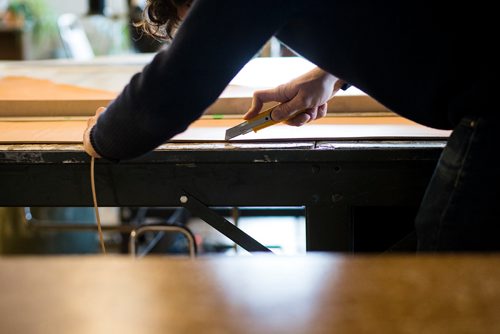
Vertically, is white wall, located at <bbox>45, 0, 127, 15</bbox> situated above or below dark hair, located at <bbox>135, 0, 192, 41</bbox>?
below

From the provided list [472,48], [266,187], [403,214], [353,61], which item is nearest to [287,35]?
[353,61]

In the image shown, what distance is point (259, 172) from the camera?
140 cm

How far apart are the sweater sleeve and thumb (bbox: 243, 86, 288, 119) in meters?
0.31

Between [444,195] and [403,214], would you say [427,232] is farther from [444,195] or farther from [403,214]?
[403,214]

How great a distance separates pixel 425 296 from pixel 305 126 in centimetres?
100

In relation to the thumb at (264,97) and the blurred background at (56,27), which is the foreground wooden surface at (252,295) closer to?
the thumb at (264,97)

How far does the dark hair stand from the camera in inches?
48.7

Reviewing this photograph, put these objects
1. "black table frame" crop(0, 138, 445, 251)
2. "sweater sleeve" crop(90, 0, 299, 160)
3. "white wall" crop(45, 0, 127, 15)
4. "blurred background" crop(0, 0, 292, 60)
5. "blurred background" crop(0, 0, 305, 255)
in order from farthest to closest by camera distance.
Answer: "white wall" crop(45, 0, 127, 15) < "blurred background" crop(0, 0, 292, 60) < "blurred background" crop(0, 0, 305, 255) < "black table frame" crop(0, 138, 445, 251) < "sweater sleeve" crop(90, 0, 299, 160)

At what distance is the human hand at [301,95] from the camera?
1375 mm

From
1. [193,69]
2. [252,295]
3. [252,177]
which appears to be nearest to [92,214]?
[252,177]

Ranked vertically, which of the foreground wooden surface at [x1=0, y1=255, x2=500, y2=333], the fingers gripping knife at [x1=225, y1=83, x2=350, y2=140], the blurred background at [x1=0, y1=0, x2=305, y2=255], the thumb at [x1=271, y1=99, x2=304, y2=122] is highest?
the foreground wooden surface at [x1=0, y1=255, x2=500, y2=333]

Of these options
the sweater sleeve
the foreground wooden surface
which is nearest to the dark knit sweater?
the sweater sleeve

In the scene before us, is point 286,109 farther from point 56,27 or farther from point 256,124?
point 56,27

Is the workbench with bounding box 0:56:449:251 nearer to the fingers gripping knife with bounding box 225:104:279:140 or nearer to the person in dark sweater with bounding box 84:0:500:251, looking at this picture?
the fingers gripping knife with bounding box 225:104:279:140
